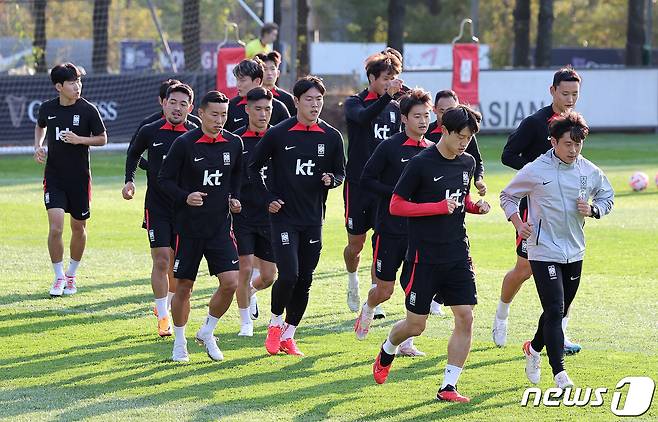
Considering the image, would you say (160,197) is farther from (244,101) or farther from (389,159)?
(389,159)

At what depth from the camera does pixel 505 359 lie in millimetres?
10047

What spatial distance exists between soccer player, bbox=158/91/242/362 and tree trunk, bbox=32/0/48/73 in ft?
81.0

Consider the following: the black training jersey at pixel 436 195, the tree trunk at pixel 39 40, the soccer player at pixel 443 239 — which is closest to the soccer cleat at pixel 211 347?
the soccer player at pixel 443 239

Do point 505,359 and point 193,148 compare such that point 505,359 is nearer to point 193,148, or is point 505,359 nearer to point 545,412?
point 545,412

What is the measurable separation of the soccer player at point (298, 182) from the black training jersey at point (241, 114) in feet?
6.15

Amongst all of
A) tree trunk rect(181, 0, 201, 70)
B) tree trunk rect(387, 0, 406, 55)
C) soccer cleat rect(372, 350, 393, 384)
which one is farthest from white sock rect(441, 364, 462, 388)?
tree trunk rect(387, 0, 406, 55)

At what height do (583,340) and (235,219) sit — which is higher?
(235,219)

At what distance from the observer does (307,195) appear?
10180mm

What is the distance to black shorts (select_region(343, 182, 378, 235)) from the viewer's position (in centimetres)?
1175

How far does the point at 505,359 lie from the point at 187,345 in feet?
8.76

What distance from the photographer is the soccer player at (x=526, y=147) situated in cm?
1024

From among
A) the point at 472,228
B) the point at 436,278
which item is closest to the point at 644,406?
the point at 436,278

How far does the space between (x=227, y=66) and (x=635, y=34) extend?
71.3 ft

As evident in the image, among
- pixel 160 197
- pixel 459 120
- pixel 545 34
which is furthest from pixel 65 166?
pixel 545 34
